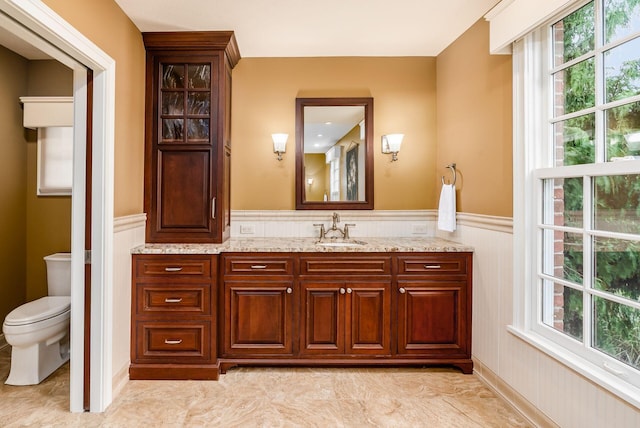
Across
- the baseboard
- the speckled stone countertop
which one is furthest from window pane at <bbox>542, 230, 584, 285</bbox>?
the baseboard

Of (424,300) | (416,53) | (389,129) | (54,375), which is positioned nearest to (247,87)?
(389,129)

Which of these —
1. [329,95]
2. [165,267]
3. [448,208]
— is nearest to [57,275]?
[165,267]

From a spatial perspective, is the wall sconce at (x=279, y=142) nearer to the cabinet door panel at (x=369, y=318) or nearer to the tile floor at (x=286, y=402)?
the cabinet door panel at (x=369, y=318)

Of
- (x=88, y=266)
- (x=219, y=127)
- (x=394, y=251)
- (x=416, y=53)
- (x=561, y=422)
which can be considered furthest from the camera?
(x=416, y=53)

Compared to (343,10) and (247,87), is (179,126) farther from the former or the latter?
(343,10)

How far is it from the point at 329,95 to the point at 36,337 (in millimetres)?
2778

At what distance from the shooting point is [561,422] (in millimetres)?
1772

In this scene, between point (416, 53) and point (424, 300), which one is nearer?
point (424, 300)

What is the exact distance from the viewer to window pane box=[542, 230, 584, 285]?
1.79 metres

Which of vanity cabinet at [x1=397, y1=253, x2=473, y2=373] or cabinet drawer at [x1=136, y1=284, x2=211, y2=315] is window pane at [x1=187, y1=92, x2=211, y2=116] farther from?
vanity cabinet at [x1=397, y1=253, x2=473, y2=373]

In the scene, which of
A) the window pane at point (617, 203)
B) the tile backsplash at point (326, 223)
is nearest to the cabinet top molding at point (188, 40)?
the tile backsplash at point (326, 223)

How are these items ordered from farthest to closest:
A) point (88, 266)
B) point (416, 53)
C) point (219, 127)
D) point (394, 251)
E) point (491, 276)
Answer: point (416, 53) < point (219, 127) < point (394, 251) < point (491, 276) < point (88, 266)

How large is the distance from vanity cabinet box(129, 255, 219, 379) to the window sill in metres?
1.98

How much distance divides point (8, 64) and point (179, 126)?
1.52 metres
